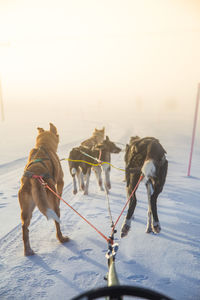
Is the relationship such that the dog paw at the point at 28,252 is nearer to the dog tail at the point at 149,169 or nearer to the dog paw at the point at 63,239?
the dog paw at the point at 63,239

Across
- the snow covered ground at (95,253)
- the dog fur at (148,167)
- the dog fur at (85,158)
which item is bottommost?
the snow covered ground at (95,253)

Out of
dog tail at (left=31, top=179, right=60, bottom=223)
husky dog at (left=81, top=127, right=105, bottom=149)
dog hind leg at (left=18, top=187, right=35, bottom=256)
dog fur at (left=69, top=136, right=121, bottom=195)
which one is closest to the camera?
dog tail at (left=31, top=179, right=60, bottom=223)

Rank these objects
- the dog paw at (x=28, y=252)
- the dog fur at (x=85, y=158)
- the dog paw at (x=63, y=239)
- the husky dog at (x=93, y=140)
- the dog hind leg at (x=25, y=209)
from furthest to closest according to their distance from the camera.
A: the husky dog at (x=93, y=140) < the dog fur at (x=85, y=158) < the dog paw at (x=63, y=239) < the dog paw at (x=28, y=252) < the dog hind leg at (x=25, y=209)

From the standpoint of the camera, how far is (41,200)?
2795mm

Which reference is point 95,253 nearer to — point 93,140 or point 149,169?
point 149,169

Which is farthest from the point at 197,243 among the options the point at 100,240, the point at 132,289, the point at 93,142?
the point at 93,142

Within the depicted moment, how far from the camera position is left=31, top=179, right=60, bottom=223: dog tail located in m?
2.72

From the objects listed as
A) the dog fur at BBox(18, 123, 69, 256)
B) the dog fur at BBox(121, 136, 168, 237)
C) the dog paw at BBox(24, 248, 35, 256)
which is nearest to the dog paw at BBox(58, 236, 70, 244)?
the dog fur at BBox(18, 123, 69, 256)

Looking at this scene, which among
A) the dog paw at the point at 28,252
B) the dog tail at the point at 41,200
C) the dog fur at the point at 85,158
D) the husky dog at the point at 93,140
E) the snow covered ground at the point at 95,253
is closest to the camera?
the snow covered ground at the point at 95,253

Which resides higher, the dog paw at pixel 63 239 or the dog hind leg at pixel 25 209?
the dog hind leg at pixel 25 209

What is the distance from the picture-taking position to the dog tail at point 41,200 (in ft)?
8.93

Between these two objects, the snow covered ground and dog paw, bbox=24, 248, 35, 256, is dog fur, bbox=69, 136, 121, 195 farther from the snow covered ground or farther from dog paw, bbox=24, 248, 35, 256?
dog paw, bbox=24, 248, 35, 256

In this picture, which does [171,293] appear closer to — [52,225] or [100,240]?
[100,240]

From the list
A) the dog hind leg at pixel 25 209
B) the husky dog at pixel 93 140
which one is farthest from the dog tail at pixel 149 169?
the husky dog at pixel 93 140
